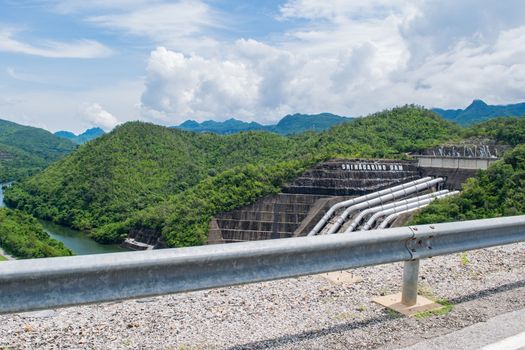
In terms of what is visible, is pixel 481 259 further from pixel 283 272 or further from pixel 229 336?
pixel 229 336

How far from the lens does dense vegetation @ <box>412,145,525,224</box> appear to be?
25.0 m

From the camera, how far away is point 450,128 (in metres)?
65.8

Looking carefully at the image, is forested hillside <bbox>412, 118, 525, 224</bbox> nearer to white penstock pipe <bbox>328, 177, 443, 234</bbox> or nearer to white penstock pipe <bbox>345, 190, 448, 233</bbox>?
white penstock pipe <bbox>345, 190, 448, 233</bbox>

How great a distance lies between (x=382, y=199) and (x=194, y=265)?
31.8 metres

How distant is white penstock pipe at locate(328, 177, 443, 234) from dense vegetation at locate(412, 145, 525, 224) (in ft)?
14.0

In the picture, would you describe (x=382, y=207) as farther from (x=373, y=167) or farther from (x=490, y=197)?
(x=490, y=197)

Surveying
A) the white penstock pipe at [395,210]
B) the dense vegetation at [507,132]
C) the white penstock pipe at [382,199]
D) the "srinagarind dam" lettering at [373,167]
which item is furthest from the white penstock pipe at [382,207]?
the dense vegetation at [507,132]

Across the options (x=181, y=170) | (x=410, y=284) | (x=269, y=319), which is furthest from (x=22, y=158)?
(x=410, y=284)

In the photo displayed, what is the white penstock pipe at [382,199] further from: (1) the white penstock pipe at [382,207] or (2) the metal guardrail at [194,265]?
(2) the metal guardrail at [194,265]

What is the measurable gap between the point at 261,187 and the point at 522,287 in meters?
32.3

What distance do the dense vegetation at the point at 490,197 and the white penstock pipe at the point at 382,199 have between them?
4.27 m

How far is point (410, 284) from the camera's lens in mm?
4109

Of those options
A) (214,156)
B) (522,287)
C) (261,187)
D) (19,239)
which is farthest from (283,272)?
(214,156)

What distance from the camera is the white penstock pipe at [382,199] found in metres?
31.5
